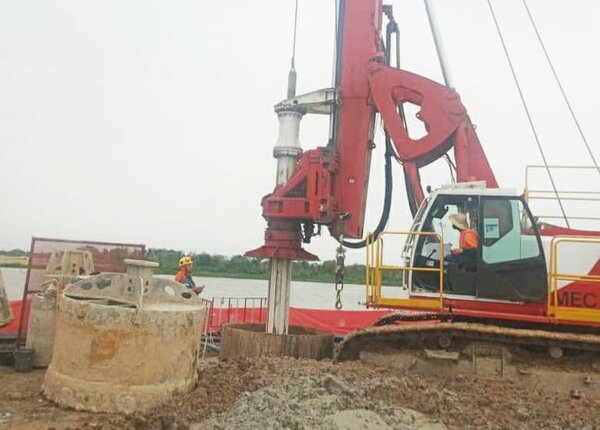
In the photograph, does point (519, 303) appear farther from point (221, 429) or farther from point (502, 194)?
point (221, 429)

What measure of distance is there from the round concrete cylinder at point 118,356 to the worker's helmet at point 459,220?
3666 millimetres

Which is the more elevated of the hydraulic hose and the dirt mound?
the hydraulic hose

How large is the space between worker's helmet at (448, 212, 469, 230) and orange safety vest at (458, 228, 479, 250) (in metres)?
0.13

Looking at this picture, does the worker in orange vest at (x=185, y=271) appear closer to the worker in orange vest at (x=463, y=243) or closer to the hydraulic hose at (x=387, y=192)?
the hydraulic hose at (x=387, y=192)

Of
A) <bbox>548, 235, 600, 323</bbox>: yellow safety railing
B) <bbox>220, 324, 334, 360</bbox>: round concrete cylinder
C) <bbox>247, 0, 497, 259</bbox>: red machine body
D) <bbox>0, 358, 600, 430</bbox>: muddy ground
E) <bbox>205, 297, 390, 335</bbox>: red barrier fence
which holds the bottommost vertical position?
<bbox>0, 358, 600, 430</bbox>: muddy ground

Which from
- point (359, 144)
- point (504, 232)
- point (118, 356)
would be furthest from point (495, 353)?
point (118, 356)

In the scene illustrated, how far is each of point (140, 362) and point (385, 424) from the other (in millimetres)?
2528

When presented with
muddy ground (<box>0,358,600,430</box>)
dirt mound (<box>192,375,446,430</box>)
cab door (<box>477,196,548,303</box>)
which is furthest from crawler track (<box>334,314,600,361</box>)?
dirt mound (<box>192,375,446,430</box>)

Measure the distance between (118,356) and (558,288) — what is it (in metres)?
5.30

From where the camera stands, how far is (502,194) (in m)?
7.75

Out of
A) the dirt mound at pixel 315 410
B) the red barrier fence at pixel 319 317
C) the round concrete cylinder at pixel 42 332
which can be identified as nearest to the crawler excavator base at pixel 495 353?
the dirt mound at pixel 315 410

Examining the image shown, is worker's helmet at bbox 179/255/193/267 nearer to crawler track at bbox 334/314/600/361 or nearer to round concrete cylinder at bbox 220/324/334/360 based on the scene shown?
round concrete cylinder at bbox 220/324/334/360

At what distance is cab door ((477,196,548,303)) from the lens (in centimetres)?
763

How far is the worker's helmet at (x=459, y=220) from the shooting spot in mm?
7948
